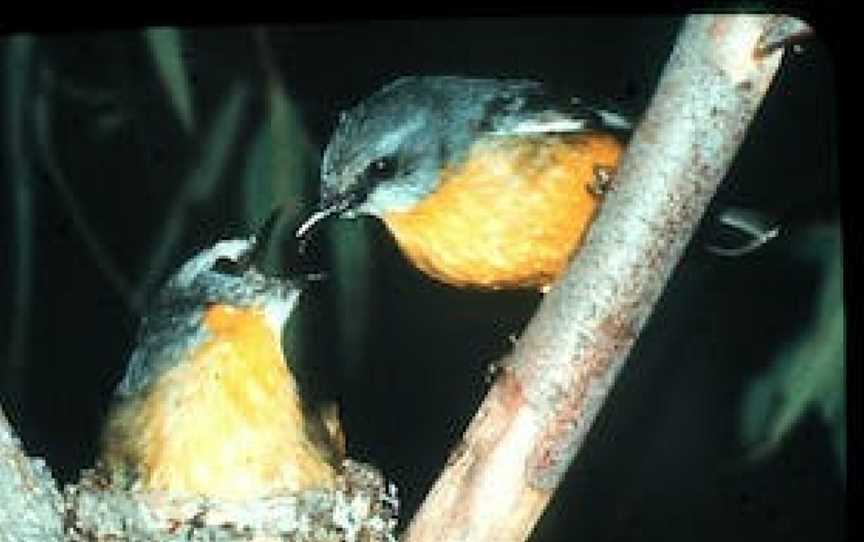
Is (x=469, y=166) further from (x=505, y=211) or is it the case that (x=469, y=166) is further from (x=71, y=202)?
(x=71, y=202)

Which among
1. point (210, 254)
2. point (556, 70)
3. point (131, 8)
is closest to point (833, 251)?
point (556, 70)

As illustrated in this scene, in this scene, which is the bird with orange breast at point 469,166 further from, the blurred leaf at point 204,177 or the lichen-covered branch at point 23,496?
the lichen-covered branch at point 23,496

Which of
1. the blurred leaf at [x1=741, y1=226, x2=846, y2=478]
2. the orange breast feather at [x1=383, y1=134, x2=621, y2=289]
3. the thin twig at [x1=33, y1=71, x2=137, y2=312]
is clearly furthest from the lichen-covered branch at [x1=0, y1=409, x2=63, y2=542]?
the blurred leaf at [x1=741, y1=226, x2=846, y2=478]

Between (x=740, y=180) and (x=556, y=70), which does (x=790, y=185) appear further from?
(x=556, y=70)

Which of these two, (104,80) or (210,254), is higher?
(104,80)

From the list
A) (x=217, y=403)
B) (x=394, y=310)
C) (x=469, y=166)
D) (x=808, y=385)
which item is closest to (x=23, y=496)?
(x=217, y=403)

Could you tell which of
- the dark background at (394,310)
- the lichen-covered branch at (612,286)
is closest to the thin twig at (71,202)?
the dark background at (394,310)
